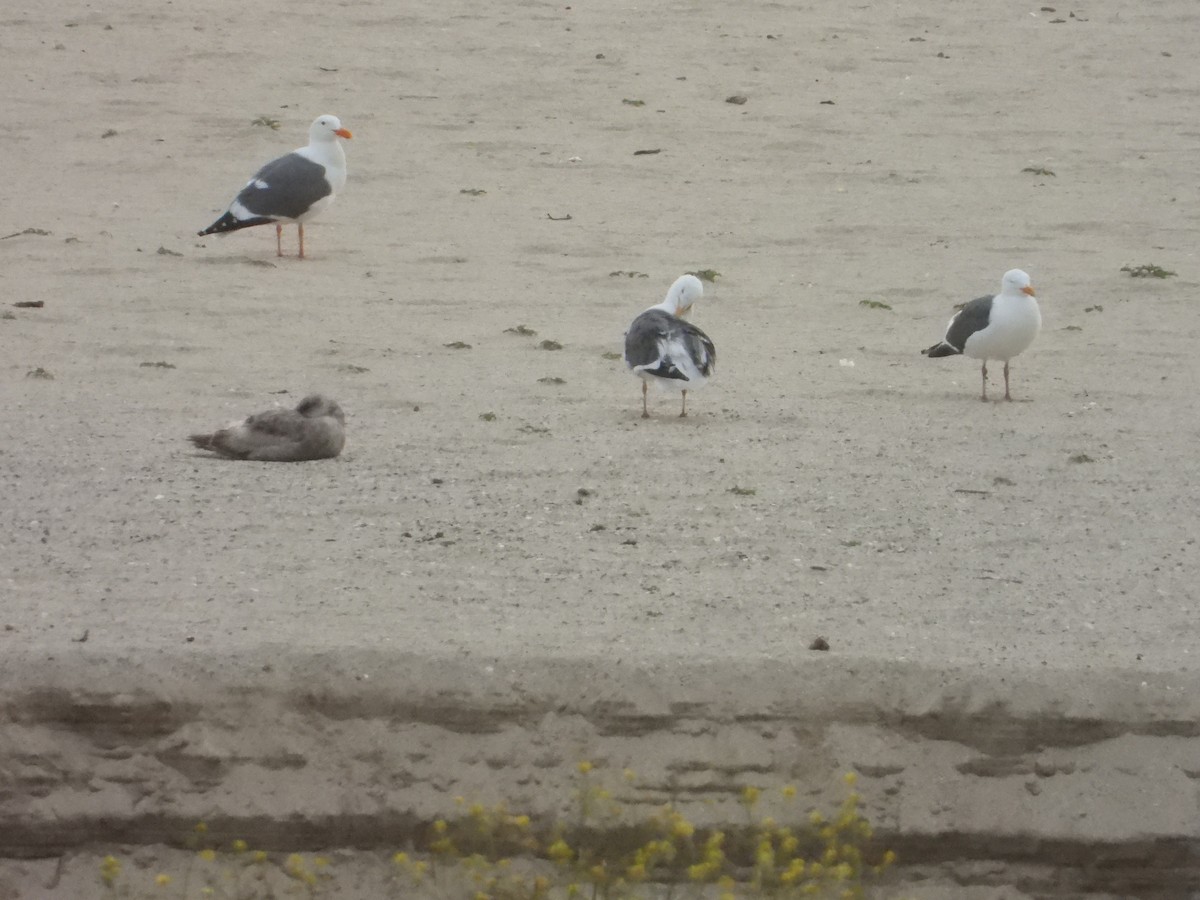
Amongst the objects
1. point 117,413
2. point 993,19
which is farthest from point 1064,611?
point 993,19

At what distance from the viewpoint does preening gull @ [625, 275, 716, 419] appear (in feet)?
26.7

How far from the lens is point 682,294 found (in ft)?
29.7

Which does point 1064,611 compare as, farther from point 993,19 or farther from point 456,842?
point 993,19

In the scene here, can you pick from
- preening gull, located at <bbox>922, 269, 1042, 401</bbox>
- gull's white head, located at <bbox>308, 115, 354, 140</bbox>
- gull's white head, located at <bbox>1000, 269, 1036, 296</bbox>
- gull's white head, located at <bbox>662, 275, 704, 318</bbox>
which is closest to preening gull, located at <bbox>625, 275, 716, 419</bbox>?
gull's white head, located at <bbox>662, 275, 704, 318</bbox>

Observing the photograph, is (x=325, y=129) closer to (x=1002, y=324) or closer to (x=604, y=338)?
(x=604, y=338)

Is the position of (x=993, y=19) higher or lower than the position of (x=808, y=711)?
higher

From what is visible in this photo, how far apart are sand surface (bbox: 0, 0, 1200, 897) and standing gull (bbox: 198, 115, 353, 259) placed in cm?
30

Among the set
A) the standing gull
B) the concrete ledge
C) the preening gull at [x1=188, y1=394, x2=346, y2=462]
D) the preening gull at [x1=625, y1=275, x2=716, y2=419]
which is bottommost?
the concrete ledge

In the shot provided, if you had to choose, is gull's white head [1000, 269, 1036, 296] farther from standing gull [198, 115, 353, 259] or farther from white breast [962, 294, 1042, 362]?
standing gull [198, 115, 353, 259]

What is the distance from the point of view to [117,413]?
25.9ft

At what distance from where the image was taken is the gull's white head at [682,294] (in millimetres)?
9016

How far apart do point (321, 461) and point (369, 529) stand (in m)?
1.01

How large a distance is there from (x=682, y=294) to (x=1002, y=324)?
1626 mm

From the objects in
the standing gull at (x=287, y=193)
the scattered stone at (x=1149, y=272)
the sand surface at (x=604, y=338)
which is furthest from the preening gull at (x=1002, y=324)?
the standing gull at (x=287, y=193)
